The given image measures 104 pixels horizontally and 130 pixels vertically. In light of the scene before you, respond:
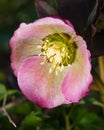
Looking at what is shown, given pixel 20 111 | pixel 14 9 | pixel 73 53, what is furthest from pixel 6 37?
pixel 73 53

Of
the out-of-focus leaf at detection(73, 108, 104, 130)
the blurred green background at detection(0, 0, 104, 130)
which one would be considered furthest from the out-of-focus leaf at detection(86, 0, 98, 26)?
the out-of-focus leaf at detection(73, 108, 104, 130)

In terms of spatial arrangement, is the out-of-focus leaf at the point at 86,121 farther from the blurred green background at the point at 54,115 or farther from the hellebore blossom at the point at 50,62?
the hellebore blossom at the point at 50,62

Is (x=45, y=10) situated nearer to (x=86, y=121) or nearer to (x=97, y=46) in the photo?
(x=97, y=46)

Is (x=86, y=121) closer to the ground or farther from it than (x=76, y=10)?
closer to the ground

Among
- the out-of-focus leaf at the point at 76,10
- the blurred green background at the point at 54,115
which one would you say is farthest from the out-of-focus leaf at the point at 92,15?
the blurred green background at the point at 54,115

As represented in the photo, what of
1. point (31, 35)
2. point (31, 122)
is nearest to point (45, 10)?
point (31, 35)

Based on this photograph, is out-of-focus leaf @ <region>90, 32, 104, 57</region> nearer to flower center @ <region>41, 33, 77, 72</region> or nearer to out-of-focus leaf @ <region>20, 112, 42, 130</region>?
flower center @ <region>41, 33, 77, 72</region>

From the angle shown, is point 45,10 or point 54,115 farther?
point 54,115

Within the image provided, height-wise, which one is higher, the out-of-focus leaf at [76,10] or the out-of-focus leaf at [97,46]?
the out-of-focus leaf at [76,10]
